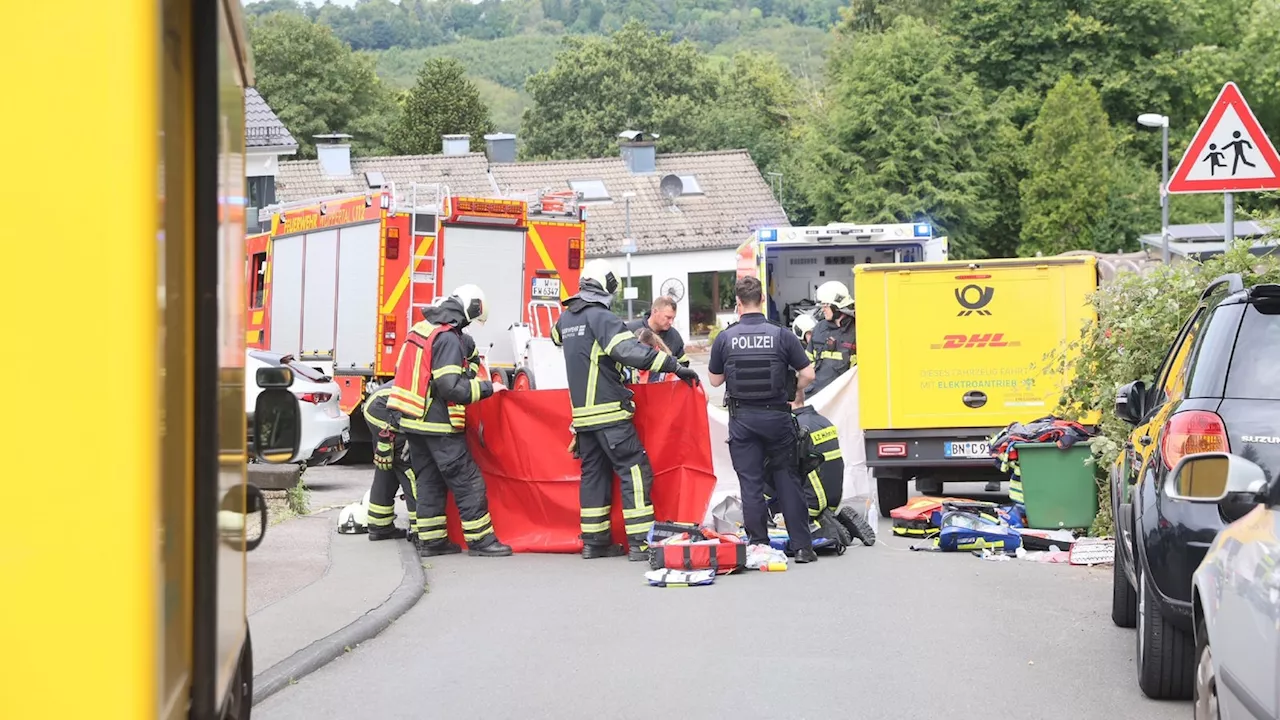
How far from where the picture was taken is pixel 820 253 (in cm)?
2234

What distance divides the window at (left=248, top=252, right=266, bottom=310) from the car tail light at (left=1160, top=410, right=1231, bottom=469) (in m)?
16.7

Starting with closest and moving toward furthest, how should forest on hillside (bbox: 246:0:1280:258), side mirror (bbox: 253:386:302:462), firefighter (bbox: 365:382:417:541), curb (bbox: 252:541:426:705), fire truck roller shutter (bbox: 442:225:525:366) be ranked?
1. side mirror (bbox: 253:386:302:462)
2. curb (bbox: 252:541:426:705)
3. firefighter (bbox: 365:382:417:541)
4. fire truck roller shutter (bbox: 442:225:525:366)
5. forest on hillside (bbox: 246:0:1280:258)

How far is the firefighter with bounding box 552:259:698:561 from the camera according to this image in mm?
11328

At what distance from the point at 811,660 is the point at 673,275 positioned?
53.2 m

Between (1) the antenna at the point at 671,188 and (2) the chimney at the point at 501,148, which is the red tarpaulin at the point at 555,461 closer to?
(1) the antenna at the point at 671,188

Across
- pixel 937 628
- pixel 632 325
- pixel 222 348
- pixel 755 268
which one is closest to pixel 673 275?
pixel 755 268

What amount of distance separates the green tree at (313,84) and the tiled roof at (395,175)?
12.7 m

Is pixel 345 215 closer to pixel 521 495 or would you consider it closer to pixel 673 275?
pixel 521 495

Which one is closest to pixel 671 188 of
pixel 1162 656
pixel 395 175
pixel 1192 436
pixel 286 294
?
pixel 395 175

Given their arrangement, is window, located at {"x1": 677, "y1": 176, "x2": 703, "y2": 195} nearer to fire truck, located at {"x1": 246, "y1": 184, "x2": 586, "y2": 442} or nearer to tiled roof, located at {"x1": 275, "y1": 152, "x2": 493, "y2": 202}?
tiled roof, located at {"x1": 275, "y1": 152, "x2": 493, "y2": 202}

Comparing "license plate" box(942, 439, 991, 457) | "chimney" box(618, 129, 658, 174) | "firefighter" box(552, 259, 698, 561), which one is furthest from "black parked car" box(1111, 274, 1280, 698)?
"chimney" box(618, 129, 658, 174)

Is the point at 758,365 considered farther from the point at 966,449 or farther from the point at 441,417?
the point at 966,449

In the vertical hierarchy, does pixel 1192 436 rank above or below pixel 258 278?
below

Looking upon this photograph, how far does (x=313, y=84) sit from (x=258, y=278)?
2215 inches
